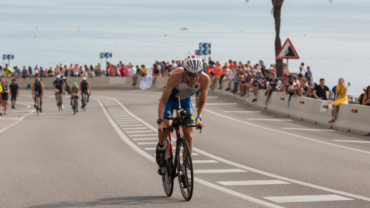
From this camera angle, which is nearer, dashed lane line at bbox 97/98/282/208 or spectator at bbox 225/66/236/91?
dashed lane line at bbox 97/98/282/208

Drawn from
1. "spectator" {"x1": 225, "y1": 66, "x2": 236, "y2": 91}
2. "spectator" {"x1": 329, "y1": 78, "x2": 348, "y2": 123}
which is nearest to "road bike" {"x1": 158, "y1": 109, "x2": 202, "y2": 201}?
"spectator" {"x1": 329, "y1": 78, "x2": 348, "y2": 123}

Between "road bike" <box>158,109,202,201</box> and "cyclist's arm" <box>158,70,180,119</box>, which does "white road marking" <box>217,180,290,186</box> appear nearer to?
"road bike" <box>158,109,202,201</box>

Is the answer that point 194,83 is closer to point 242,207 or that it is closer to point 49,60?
point 242,207

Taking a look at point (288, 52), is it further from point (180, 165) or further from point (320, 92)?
point (180, 165)

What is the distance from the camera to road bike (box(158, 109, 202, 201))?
22.8 ft

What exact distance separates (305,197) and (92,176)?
157 inches

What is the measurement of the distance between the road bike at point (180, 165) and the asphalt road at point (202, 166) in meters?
0.21

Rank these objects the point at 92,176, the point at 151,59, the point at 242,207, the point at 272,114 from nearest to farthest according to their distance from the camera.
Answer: the point at 242,207 < the point at 92,176 < the point at 272,114 < the point at 151,59

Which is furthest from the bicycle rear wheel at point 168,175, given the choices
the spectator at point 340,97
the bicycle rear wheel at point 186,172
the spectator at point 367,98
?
the spectator at point 340,97

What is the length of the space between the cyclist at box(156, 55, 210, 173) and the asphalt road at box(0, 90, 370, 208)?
1023 millimetres

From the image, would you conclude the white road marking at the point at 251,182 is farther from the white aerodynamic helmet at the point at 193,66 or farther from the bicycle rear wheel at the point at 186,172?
the white aerodynamic helmet at the point at 193,66

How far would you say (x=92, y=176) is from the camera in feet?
30.3

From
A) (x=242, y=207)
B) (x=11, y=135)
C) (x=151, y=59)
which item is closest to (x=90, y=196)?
(x=242, y=207)

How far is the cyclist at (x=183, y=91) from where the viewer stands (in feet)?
22.6
